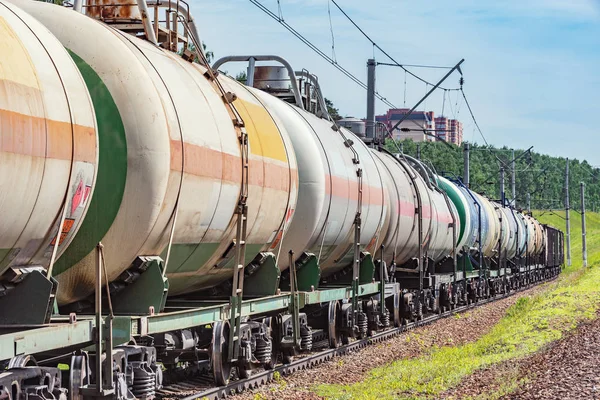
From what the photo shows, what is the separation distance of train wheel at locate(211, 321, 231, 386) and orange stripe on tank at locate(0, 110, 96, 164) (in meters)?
4.31

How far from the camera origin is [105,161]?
348 inches

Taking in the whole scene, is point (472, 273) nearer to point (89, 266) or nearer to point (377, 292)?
point (377, 292)

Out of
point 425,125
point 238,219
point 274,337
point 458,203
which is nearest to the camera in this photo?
point 238,219

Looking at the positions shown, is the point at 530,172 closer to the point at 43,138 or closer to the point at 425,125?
the point at 425,125

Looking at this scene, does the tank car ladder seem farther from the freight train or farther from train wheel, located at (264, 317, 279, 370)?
train wheel, located at (264, 317, 279, 370)

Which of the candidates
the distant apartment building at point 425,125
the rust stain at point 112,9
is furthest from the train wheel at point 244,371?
the distant apartment building at point 425,125

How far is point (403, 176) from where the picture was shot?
2188cm

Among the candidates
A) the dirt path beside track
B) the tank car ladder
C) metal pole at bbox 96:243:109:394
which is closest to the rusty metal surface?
metal pole at bbox 96:243:109:394

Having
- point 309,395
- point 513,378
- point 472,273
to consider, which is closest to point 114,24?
point 309,395

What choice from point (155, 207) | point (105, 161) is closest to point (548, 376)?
point (155, 207)

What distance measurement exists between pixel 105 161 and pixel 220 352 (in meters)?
3.72

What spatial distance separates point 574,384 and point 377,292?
9.58 metres

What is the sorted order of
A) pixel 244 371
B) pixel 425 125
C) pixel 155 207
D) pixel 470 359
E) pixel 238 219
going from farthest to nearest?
pixel 425 125, pixel 470 359, pixel 244 371, pixel 238 219, pixel 155 207

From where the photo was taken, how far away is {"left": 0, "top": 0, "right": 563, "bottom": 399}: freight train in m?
7.43
